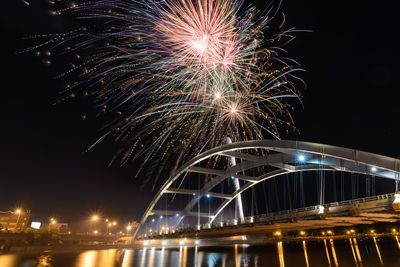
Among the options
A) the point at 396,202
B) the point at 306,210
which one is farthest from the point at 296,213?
the point at 396,202

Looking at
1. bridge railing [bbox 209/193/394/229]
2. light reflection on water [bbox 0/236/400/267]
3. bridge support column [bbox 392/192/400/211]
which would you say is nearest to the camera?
bridge support column [bbox 392/192/400/211]

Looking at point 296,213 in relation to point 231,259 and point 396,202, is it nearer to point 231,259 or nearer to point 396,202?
point 396,202

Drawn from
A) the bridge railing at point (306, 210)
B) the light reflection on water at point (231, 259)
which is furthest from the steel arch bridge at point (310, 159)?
the light reflection on water at point (231, 259)

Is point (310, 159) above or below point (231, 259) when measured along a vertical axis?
above

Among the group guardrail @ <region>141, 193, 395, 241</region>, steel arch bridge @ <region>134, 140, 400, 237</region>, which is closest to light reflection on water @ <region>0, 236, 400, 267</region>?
guardrail @ <region>141, 193, 395, 241</region>

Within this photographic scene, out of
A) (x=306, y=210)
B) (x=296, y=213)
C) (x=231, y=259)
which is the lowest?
(x=231, y=259)

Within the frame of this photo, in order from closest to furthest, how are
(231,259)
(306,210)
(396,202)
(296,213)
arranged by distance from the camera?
1. (396,202)
2. (306,210)
3. (296,213)
4. (231,259)

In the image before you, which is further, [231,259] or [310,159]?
[231,259]

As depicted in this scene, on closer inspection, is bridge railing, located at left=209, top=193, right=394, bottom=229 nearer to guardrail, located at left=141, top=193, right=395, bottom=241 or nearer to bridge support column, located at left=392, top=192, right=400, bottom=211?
guardrail, located at left=141, top=193, right=395, bottom=241

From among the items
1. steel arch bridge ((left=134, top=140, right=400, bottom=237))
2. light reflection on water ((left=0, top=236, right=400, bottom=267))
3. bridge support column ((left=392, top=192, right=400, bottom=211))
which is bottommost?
light reflection on water ((left=0, top=236, right=400, bottom=267))

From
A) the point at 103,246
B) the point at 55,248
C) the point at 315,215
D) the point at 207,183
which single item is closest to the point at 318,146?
the point at 315,215

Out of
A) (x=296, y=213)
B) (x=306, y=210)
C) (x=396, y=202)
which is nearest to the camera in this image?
(x=396, y=202)

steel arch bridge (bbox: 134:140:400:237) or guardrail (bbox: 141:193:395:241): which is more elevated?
steel arch bridge (bbox: 134:140:400:237)
